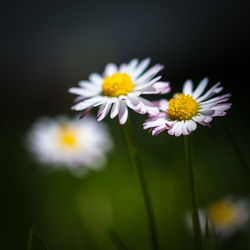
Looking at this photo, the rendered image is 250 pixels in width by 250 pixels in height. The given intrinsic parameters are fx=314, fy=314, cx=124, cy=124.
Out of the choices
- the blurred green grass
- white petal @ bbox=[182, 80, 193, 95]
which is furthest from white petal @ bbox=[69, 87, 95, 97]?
the blurred green grass

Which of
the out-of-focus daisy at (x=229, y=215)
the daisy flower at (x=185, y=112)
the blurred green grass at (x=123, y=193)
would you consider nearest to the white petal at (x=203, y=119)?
the daisy flower at (x=185, y=112)

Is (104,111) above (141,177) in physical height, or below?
A: above

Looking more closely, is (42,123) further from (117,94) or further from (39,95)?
(39,95)

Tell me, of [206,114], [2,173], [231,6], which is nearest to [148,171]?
[2,173]

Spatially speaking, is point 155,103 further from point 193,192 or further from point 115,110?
point 193,192

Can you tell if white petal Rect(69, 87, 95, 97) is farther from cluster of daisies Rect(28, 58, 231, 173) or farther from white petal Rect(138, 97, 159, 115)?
white petal Rect(138, 97, 159, 115)

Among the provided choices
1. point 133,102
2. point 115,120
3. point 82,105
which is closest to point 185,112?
point 133,102

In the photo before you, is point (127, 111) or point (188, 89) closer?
point (127, 111)

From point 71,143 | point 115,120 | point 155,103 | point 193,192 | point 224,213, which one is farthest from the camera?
point 115,120
